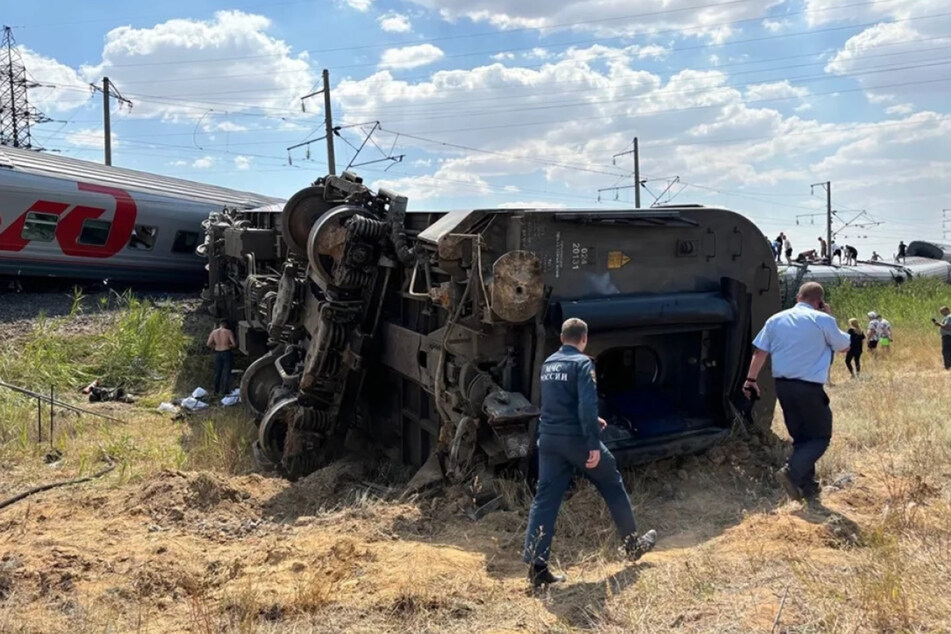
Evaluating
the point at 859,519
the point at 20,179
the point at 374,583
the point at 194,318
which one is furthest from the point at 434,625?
the point at 20,179

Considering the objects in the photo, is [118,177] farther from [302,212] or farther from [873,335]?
[873,335]

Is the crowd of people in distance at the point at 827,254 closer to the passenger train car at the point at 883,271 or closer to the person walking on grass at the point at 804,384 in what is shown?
the passenger train car at the point at 883,271

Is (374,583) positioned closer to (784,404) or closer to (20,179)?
(784,404)

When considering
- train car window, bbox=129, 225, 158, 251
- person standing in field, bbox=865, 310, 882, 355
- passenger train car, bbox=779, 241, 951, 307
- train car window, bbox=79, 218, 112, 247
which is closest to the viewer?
train car window, bbox=79, 218, 112, 247

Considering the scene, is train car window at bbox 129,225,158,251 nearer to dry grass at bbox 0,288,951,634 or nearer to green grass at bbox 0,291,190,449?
green grass at bbox 0,291,190,449

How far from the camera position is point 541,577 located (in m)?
4.14

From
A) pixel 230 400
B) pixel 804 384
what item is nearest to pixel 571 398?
pixel 804 384

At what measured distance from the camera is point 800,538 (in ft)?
14.6

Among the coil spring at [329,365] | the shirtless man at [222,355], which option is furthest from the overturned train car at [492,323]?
the shirtless man at [222,355]

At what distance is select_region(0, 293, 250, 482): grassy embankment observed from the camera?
8.09 m

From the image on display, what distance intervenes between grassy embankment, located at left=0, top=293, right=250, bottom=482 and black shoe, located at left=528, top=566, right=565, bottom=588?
416 centimetres

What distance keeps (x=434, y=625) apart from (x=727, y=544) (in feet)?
6.14

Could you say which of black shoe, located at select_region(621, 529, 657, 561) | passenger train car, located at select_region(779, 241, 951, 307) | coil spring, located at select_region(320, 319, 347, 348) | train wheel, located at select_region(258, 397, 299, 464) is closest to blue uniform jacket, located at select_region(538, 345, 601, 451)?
black shoe, located at select_region(621, 529, 657, 561)

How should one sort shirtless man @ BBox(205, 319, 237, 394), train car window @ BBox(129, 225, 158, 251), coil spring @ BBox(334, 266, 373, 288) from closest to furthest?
coil spring @ BBox(334, 266, 373, 288)
shirtless man @ BBox(205, 319, 237, 394)
train car window @ BBox(129, 225, 158, 251)
